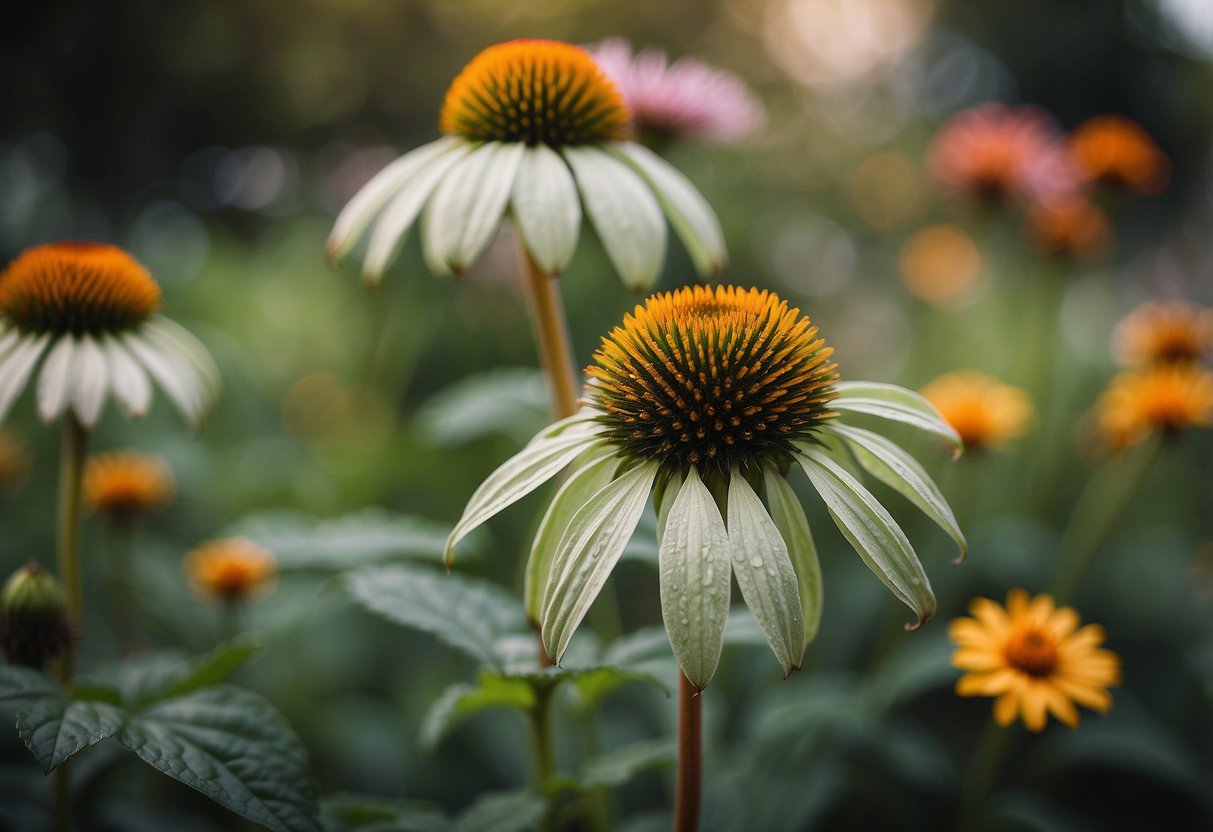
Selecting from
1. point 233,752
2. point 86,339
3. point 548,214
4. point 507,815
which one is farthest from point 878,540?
point 86,339

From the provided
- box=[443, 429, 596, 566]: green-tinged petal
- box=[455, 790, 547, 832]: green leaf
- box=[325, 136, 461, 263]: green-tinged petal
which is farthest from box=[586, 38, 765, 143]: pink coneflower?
box=[455, 790, 547, 832]: green leaf

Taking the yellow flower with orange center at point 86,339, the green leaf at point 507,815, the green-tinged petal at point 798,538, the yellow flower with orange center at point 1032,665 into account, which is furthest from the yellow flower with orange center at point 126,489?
the yellow flower with orange center at point 1032,665

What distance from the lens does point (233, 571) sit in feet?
4.40

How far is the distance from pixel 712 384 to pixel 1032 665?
0.58 meters

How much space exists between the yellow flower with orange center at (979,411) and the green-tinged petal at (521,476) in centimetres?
76

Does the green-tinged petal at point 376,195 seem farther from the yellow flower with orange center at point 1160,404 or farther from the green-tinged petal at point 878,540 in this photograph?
the yellow flower with orange center at point 1160,404

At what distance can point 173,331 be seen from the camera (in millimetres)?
1119

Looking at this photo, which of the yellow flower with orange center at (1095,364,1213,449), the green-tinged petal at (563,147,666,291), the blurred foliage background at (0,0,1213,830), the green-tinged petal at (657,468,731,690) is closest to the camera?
the green-tinged petal at (657,468,731,690)

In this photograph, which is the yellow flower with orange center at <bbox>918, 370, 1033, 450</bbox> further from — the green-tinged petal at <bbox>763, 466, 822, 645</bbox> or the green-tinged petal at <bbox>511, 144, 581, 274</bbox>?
the green-tinged petal at <bbox>511, 144, 581, 274</bbox>

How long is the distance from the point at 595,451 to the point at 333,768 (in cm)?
118

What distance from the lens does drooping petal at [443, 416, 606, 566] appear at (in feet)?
2.40

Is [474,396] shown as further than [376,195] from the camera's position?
Yes

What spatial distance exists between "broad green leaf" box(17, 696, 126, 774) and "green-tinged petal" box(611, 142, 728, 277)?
78 cm

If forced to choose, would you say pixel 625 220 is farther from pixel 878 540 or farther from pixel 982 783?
pixel 982 783
